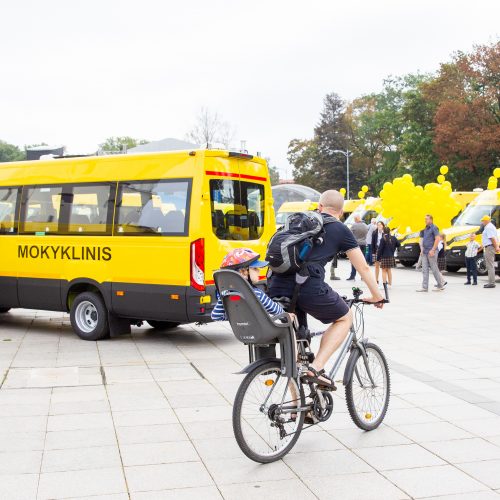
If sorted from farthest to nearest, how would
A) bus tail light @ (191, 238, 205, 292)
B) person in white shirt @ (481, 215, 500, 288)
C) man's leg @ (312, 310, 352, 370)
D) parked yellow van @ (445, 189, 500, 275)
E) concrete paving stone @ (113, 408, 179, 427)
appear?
1. parked yellow van @ (445, 189, 500, 275)
2. person in white shirt @ (481, 215, 500, 288)
3. bus tail light @ (191, 238, 205, 292)
4. concrete paving stone @ (113, 408, 179, 427)
5. man's leg @ (312, 310, 352, 370)

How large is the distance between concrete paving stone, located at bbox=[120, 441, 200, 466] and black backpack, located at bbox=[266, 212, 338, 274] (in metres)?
1.38

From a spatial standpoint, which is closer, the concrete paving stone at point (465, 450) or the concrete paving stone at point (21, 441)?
the concrete paving stone at point (465, 450)

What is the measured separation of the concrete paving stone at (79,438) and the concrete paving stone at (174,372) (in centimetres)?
212

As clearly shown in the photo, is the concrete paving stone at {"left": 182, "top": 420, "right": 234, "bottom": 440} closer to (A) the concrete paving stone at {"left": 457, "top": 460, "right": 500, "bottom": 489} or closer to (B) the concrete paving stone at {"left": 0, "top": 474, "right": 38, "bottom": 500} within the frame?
(B) the concrete paving stone at {"left": 0, "top": 474, "right": 38, "bottom": 500}

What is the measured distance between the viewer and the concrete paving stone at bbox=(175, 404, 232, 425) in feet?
21.6

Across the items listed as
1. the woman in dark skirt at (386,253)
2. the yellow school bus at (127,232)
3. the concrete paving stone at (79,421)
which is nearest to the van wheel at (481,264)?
the woman in dark skirt at (386,253)

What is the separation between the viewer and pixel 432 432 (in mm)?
6156

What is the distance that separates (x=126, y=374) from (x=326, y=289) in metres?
3.66

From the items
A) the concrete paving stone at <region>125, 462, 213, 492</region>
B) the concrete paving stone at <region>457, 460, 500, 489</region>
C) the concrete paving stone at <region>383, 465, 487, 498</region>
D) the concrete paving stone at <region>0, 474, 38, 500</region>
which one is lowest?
the concrete paving stone at <region>0, 474, 38, 500</region>

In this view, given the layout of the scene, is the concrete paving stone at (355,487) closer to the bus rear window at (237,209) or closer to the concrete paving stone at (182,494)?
the concrete paving stone at (182,494)

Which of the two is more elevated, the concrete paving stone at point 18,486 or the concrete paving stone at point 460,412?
the concrete paving stone at point 460,412

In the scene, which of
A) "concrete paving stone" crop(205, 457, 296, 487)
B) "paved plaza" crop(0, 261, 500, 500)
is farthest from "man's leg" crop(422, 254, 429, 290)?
"concrete paving stone" crop(205, 457, 296, 487)

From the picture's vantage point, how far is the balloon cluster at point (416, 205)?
26.9 meters

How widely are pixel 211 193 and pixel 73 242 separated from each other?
229 centimetres
